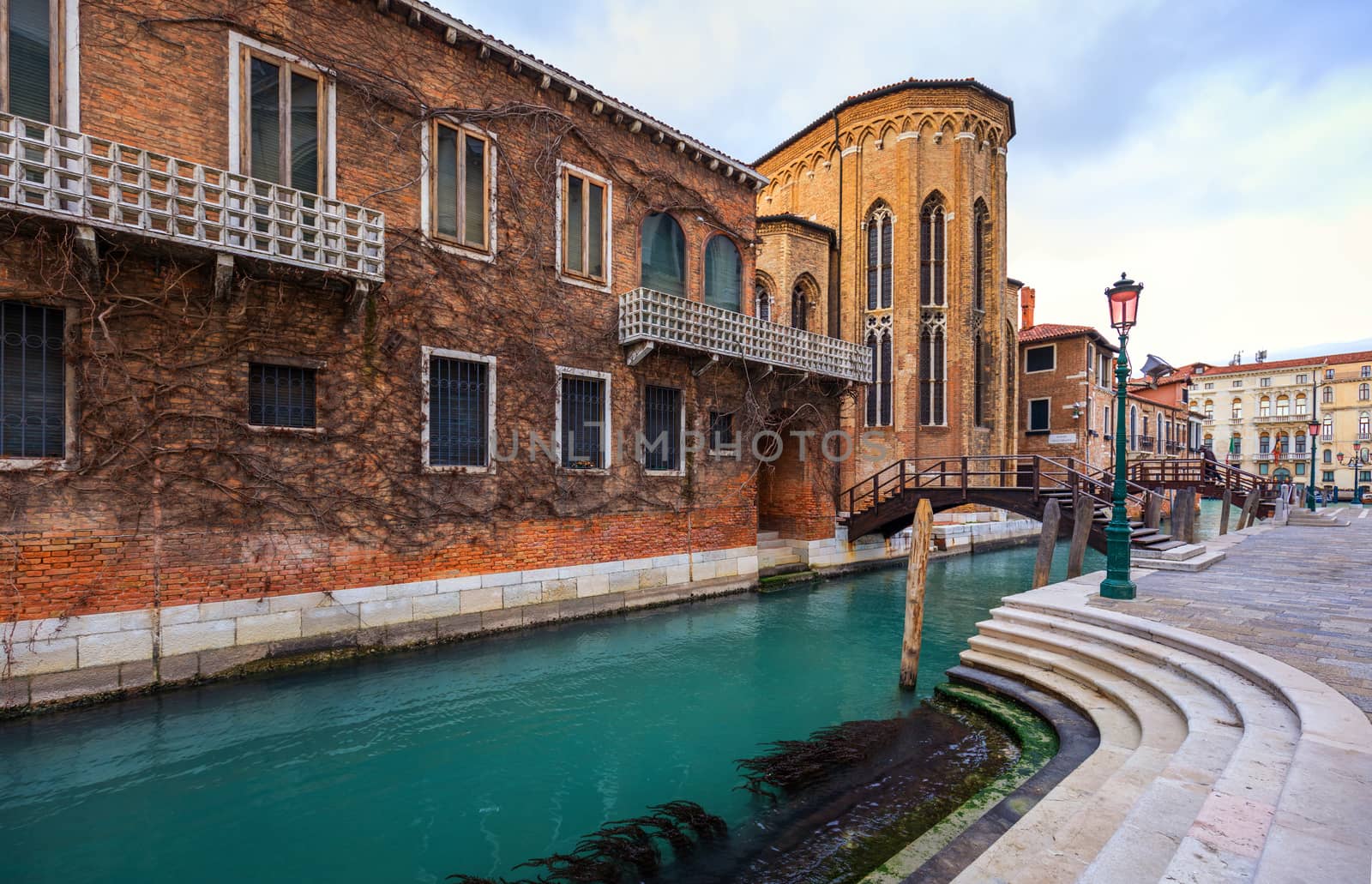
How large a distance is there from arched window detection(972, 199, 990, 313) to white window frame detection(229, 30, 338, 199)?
18815 mm

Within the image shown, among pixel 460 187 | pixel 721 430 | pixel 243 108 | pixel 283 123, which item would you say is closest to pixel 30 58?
pixel 243 108

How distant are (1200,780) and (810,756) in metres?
3.12

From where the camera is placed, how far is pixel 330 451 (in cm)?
835

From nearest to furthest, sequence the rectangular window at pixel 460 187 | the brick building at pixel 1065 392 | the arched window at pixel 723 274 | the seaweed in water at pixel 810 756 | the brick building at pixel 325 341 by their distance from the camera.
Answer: the seaweed in water at pixel 810 756, the brick building at pixel 325 341, the rectangular window at pixel 460 187, the arched window at pixel 723 274, the brick building at pixel 1065 392

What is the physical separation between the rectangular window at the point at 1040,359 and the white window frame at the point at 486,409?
26.0m

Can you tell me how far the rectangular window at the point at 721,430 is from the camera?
44.1ft

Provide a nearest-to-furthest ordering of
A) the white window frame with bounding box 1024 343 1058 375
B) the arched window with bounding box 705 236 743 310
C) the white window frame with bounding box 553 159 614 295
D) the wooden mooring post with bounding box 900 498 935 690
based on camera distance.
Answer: the wooden mooring post with bounding box 900 498 935 690
the white window frame with bounding box 553 159 614 295
the arched window with bounding box 705 236 743 310
the white window frame with bounding box 1024 343 1058 375

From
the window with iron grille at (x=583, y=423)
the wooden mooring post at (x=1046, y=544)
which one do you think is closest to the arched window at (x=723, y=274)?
the window with iron grille at (x=583, y=423)

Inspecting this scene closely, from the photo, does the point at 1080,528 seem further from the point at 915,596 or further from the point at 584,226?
the point at 584,226

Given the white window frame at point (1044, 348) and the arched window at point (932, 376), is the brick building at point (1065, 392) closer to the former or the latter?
the white window frame at point (1044, 348)

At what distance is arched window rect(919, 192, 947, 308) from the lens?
20494mm

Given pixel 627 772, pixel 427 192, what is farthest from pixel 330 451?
pixel 627 772

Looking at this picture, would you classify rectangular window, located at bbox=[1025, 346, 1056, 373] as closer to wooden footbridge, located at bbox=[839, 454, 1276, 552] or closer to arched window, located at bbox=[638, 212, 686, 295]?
wooden footbridge, located at bbox=[839, 454, 1276, 552]

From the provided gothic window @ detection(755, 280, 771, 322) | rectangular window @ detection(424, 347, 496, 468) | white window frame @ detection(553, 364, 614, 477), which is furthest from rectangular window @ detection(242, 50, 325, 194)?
gothic window @ detection(755, 280, 771, 322)
